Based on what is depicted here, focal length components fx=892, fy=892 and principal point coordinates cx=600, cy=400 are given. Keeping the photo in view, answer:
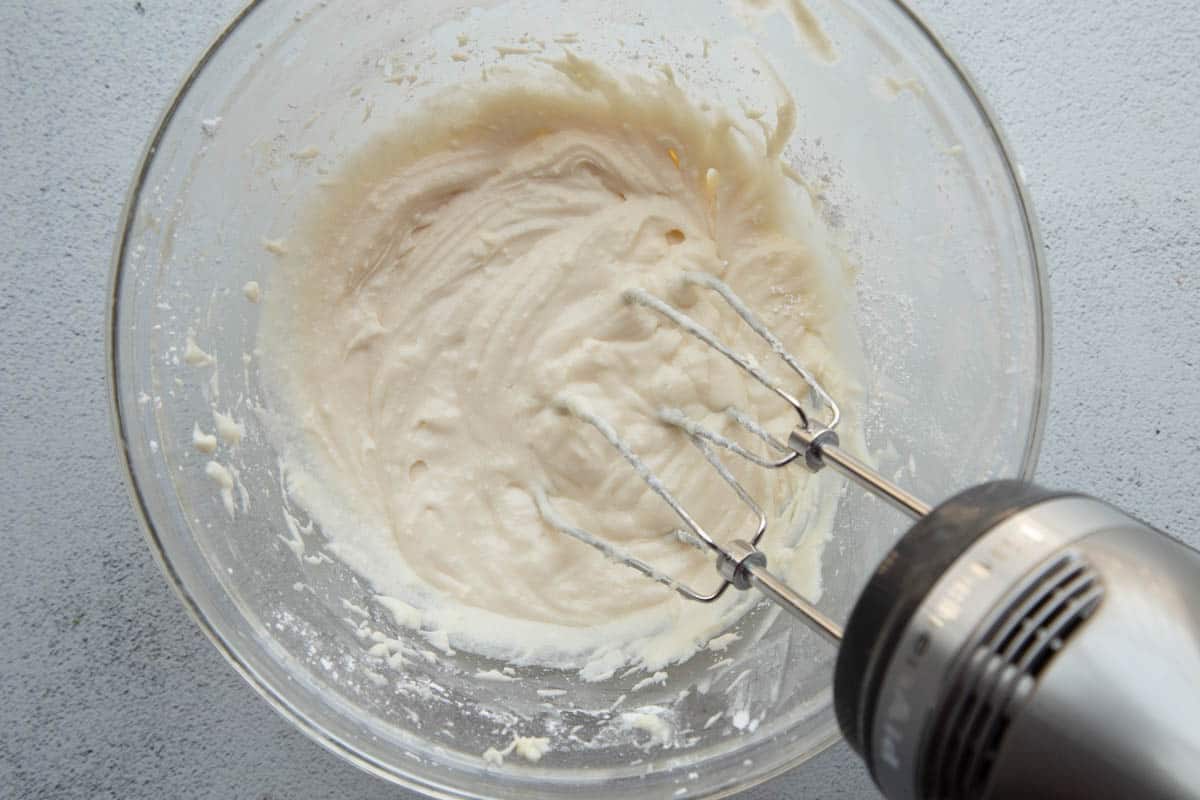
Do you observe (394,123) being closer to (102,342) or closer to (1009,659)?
(102,342)

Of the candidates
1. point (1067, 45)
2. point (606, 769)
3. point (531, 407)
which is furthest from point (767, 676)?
point (1067, 45)

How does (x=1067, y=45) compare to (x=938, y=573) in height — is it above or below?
above

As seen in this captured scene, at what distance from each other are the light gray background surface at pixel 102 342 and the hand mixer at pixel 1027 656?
2.08ft

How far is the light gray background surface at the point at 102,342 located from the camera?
1225 millimetres

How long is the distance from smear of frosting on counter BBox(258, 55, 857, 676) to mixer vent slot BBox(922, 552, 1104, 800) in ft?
1.79

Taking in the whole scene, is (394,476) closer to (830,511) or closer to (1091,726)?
(830,511)

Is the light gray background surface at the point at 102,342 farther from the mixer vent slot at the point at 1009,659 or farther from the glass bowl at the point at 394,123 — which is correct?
the mixer vent slot at the point at 1009,659

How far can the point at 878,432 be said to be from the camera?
122cm

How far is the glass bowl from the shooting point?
1039 millimetres

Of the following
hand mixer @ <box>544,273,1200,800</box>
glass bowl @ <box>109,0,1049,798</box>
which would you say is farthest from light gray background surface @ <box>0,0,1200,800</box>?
hand mixer @ <box>544,273,1200,800</box>

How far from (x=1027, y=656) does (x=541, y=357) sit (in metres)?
0.75

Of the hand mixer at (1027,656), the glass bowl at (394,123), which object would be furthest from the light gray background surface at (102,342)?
the hand mixer at (1027,656)

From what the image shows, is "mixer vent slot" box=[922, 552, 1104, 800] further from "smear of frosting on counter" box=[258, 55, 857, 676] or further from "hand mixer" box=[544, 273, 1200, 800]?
"smear of frosting on counter" box=[258, 55, 857, 676]

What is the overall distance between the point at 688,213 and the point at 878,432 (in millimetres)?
415
